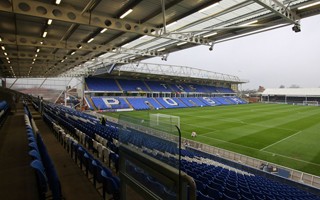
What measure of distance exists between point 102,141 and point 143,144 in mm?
5672

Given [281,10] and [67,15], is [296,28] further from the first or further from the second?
[67,15]

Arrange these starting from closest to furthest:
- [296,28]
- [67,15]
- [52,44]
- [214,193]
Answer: [214,193], [67,15], [296,28], [52,44]

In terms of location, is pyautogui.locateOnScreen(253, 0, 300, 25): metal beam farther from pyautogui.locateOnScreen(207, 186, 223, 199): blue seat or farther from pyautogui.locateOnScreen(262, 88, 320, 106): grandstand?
pyautogui.locateOnScreen(262, 88, 320, 106): grandstand

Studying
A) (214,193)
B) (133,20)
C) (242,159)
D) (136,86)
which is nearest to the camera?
(214,193)

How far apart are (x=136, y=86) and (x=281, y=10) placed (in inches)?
1518

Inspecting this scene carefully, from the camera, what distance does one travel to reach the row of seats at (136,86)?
133 ft

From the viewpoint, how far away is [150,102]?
4322 centimetres

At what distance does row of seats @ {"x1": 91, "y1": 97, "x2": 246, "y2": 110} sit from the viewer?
3789 cm

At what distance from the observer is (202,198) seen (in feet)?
12.5

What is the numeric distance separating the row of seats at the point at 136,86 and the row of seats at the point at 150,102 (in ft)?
8.03

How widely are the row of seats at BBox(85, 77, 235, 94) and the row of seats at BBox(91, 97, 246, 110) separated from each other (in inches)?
96.3

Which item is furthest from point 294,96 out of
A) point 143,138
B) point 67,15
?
point 143,138

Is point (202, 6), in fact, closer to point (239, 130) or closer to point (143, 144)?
point (143, 144)

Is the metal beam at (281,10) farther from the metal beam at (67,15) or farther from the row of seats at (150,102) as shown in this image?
the row of seats at (150,102)
